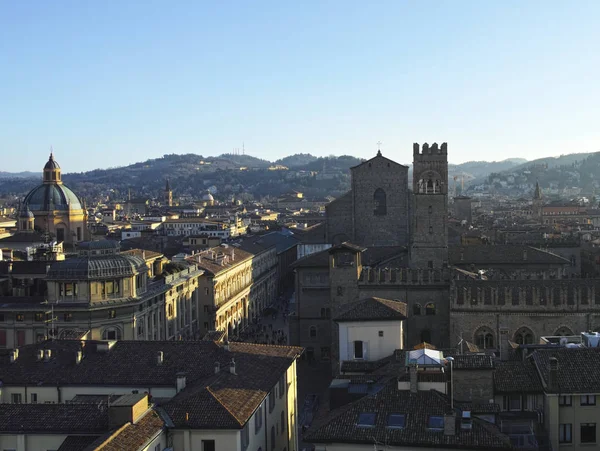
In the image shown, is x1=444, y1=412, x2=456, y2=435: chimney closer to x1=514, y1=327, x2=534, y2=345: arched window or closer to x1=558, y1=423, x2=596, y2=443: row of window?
x1=558, y1=423, x2=596, y2=443: row of window

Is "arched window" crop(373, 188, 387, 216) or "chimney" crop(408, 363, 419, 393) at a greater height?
"arched window" crop(373, 188, 387, 216)

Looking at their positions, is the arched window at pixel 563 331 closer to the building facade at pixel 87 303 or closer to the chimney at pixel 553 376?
the chimney at pixel 553 376

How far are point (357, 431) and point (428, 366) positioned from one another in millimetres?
4476

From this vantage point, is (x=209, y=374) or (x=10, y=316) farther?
(x=10, y=316)

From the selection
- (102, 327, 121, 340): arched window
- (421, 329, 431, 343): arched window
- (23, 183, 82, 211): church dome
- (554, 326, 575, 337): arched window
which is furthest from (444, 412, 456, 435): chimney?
(23, 183, 82, 211): church dome

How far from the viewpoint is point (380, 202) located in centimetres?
7125

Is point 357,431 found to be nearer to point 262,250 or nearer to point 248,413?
point 248,413

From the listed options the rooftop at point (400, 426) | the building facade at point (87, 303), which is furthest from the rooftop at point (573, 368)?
the building facade at point (87, 303)

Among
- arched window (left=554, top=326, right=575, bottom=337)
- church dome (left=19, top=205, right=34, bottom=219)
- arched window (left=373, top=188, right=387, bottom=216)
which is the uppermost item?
arched window (left=373, top=188, right=387, bottom=216)

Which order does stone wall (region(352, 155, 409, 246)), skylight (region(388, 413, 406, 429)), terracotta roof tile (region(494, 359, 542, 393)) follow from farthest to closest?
stone wall (region(352, 155, 409, 246))
terracotta roof tile (region(494, 359, 542, 393))
skylight (region(388, 413, 406, 429))

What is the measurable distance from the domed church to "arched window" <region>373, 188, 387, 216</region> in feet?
161

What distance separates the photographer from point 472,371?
2755 centimetres

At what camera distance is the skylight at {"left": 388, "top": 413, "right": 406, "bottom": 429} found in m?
24.8

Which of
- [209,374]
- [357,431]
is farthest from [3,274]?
[357,431]
